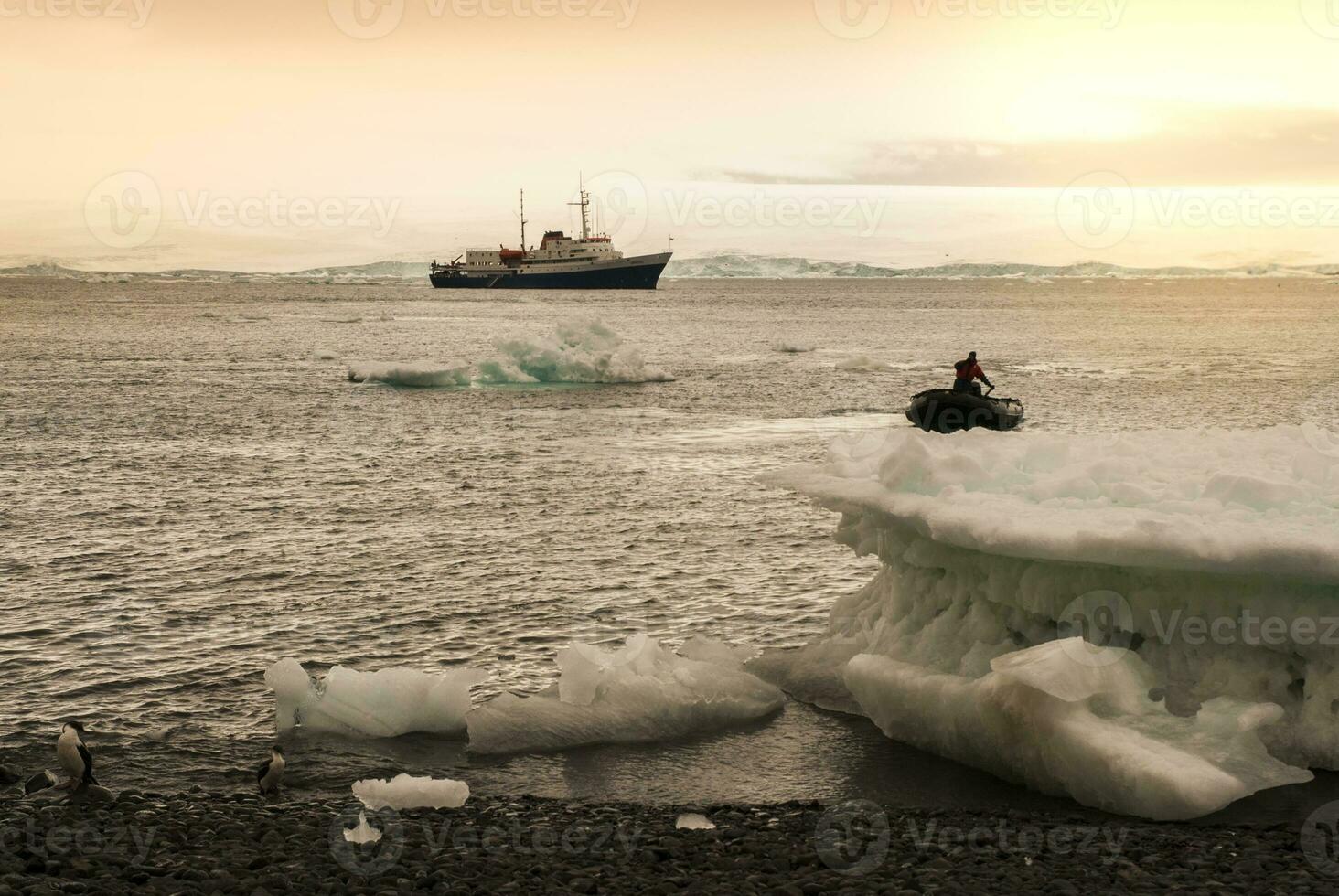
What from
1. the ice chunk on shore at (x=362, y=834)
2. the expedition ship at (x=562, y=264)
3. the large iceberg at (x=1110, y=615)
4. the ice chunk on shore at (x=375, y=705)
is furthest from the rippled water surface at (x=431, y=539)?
the expedition ship at (x=562, y=264)

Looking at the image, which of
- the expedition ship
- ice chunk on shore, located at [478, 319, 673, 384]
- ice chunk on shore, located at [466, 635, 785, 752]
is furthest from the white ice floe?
the expedition ship

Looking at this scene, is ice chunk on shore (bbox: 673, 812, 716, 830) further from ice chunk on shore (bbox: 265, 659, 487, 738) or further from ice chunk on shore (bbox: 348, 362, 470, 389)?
ice chunk on shore (bbox: 348, 362, 470, 389)

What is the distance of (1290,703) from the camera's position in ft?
37.3

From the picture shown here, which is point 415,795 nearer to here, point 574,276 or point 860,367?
point 860,367

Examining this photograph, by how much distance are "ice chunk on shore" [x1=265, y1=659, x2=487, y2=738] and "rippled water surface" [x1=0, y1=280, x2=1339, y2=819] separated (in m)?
0.23

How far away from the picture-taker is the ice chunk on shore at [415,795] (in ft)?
35.6

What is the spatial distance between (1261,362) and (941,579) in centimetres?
6300

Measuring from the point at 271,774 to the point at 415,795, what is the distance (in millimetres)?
1389

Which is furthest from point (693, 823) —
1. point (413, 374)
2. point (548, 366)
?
point (413, 374)

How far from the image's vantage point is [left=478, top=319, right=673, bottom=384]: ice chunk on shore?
50.3m

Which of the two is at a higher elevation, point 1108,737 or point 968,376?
point 968,376

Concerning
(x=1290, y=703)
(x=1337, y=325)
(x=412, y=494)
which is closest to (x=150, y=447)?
(x=412, y=494)

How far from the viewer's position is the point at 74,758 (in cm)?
1108

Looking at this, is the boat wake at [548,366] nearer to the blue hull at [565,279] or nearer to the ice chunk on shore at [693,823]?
the ice chunk on shore at [693,823]
